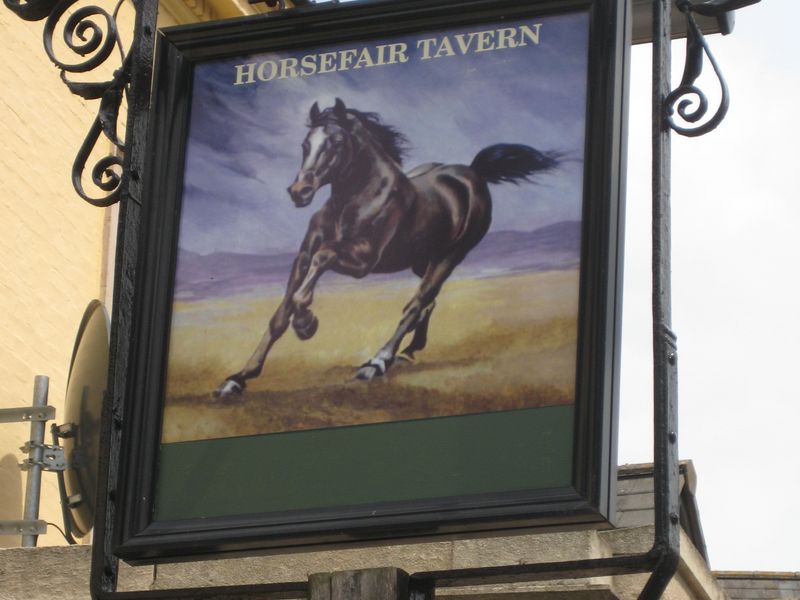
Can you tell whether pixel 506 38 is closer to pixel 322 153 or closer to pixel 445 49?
pixel 445 49

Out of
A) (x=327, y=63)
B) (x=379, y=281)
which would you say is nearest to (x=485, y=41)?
(x=327, y=63)

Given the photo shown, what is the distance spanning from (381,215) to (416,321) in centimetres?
38

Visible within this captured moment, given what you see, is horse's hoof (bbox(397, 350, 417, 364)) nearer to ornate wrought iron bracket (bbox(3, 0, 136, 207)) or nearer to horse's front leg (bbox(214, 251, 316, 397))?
horse's front leg (bbox(214, 251, 316, 397))

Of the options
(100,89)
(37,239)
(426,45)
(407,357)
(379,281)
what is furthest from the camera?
(37,239)

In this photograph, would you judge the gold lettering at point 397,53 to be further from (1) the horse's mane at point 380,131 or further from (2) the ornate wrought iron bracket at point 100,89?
(2) the ornate wrought iron bracket at point 100,89

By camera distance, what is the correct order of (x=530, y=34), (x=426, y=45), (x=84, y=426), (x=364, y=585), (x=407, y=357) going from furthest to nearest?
(x=84, y=426)
(x=426, y=45)
(x=530, y=34)
(x=407, y=357)
(x=364, y=585)

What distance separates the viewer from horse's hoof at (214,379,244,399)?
5.78 meters

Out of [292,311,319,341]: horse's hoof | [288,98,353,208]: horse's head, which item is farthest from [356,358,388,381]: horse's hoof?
[288,98,353,208]: horse's head

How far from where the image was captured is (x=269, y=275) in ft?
19.3

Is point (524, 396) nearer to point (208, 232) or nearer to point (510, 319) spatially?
point (510, 319)

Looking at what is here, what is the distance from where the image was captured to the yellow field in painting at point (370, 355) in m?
5.50

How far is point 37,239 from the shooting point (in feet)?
38.0

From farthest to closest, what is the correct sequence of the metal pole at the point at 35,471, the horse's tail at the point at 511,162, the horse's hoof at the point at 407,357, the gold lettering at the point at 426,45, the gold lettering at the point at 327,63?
the metal pole at the point at 35,471, the gold lettering at the point at 327,63, the gold lettering at the point at 426,45, the horse's tail at the point at 511,162, the horse's hoof at the point at 407,357

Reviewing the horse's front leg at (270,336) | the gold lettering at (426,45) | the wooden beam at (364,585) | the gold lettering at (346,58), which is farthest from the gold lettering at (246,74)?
the wooden beam at (364,585)
